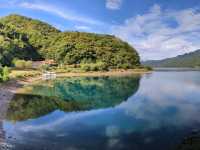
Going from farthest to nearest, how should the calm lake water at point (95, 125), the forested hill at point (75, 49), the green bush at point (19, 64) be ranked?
1. the forested hill at point (75, 49)
2. the green bush at point (19, 64)
3. the calm lake water at point (95, 125)

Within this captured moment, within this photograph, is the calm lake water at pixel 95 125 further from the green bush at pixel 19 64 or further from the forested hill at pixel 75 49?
the forested hill at pixel 75 49

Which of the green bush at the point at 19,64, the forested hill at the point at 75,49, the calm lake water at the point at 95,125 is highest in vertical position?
the forested hill at the point at 75,49

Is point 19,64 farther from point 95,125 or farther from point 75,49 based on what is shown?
point 95,125

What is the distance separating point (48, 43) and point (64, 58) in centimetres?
2818

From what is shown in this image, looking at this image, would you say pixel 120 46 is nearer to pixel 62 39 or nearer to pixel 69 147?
pixel 62 39

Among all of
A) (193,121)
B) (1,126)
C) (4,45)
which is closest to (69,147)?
(1,126)

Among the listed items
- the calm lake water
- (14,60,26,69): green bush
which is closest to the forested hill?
(14,60,26,69): green bush

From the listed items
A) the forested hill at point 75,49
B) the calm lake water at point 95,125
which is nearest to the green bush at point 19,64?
the forested hill at point 75,49

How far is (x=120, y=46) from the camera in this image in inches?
6393

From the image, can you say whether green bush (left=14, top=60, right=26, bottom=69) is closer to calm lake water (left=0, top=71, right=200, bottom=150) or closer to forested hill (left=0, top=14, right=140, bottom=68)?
forested hill (left=0, top=14, right=140, bottom=68)

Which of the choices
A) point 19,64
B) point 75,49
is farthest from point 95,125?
point 75,49

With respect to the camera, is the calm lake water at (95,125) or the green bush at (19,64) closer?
the calm lake water at (95,125)

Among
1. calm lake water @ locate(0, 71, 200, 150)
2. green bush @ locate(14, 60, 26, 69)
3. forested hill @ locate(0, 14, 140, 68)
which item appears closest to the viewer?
calm lake water @ locate(0, 71, 200, 150)

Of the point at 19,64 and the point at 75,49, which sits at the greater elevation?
the point at 75,49
